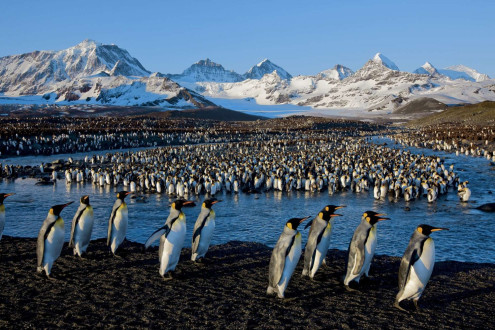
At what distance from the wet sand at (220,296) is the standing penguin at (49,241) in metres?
0.28

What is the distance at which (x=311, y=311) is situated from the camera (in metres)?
6.09

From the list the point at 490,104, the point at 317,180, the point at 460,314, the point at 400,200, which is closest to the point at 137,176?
the point at 317,180

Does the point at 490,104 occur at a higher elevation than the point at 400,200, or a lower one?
higher

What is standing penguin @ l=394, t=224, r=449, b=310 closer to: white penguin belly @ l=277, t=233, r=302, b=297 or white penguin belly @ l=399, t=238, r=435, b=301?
white penguin belly @ l=399, t=238, r=435, b=301

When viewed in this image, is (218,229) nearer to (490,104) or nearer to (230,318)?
(230,318)

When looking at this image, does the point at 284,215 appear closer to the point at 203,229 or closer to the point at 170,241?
the point at 203,229

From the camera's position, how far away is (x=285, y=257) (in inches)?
252

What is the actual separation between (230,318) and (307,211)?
917 centimetres

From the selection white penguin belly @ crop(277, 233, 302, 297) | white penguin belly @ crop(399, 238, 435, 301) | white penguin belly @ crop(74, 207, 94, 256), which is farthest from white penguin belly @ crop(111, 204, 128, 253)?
white penguin belly @ crop(399, 238, 435, 301)

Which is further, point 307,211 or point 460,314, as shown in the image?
point 307,211

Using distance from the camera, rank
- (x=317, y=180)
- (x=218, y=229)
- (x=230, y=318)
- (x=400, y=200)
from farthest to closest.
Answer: (x=317, y=180) < (x=400, y=200) < (x=218, y=229) < (x=230, y=318)

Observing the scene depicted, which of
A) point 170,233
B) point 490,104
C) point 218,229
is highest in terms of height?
point 490,104

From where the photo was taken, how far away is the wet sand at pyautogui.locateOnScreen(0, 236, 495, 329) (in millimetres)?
5793

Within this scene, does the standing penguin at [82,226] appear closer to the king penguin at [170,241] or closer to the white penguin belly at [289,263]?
the king penguin at [170,241]
